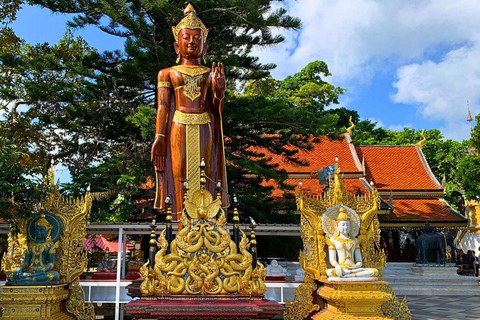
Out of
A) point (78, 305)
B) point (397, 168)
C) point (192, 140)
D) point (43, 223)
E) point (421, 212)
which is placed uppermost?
point (397, 168)

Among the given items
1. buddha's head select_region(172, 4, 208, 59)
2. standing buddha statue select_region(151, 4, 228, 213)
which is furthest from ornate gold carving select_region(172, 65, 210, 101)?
buddha's head select_region(172, 4, 208, 59)

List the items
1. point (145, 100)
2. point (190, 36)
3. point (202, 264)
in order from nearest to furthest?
1. point (202, 264)
2. point (190, 36)
3. point (145, 100)

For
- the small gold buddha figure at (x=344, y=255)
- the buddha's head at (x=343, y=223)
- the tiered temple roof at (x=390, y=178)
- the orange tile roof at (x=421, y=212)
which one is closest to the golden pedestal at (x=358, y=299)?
the small gold buddha figure at (x=344, y=255)

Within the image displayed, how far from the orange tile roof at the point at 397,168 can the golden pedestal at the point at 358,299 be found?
49.5 ft

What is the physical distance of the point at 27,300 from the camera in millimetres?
4898

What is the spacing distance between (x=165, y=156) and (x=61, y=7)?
7.13 meters

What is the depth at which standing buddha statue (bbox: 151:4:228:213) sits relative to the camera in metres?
6.24

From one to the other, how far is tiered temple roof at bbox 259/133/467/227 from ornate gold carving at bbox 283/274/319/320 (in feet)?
35.4

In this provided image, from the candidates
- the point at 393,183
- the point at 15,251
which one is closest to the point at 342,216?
the point at 15,251

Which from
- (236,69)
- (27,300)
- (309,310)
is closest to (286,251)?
(236,69)

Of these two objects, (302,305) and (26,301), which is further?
(302,305)

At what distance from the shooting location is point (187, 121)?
633cm

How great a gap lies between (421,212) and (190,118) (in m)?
14.8

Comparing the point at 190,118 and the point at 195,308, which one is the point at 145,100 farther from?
the point at 195,308
